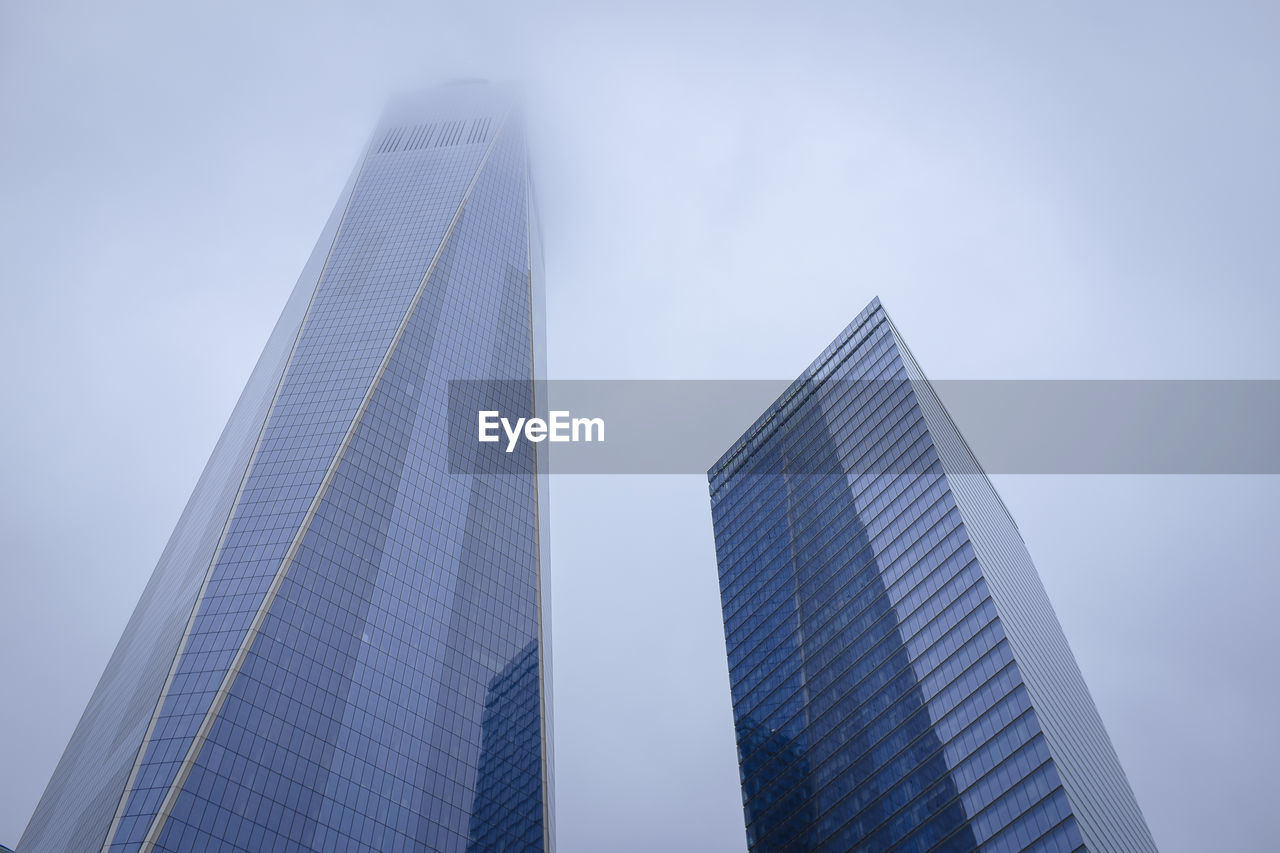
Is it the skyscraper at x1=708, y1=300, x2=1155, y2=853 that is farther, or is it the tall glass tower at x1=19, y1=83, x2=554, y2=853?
the skyscraper at x1=708, y1=300, x2=1155, y2=853

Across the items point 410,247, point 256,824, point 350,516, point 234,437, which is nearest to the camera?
point 256,824

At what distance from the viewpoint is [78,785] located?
8325 centimetres

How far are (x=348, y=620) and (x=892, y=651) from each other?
4789cm

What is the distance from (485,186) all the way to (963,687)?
351 ft

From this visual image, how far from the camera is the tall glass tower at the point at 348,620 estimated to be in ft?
243

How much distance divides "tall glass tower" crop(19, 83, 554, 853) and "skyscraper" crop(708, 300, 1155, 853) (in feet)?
81.7

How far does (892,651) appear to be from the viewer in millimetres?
92125

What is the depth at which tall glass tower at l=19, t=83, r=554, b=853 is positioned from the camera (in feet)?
243

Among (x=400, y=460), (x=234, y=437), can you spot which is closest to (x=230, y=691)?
(x=400, y=460)

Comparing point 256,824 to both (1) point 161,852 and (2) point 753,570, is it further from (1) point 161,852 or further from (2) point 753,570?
(2) point 753,570

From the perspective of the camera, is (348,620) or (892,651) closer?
(348,620)

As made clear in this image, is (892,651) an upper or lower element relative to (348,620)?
lower

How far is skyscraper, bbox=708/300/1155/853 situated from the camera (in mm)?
76688

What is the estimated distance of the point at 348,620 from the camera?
88.2 meters
